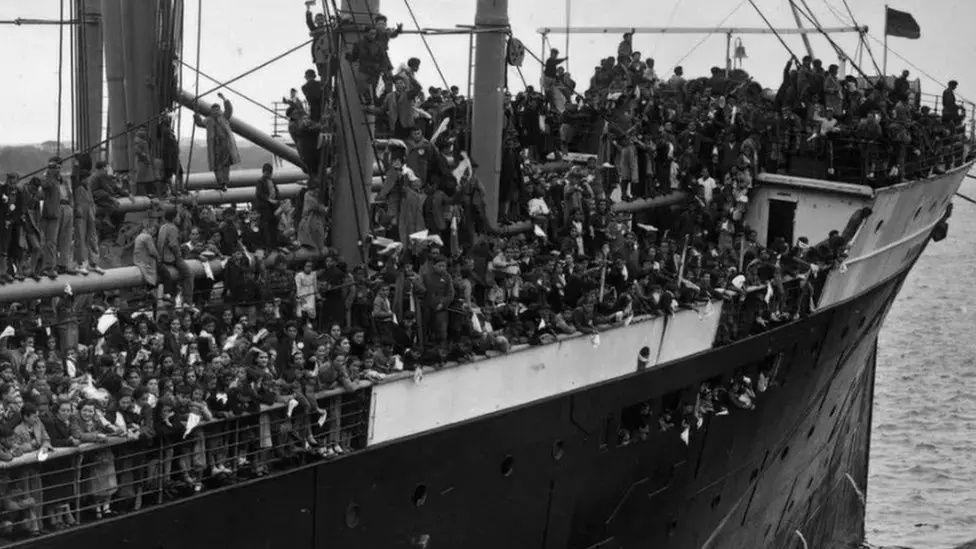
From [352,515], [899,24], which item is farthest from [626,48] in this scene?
[352,515]

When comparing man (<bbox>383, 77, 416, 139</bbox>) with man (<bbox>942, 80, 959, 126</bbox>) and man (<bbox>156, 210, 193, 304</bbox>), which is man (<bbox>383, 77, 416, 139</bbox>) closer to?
man (<bbox>156, 210, 193, 304</bbox>)

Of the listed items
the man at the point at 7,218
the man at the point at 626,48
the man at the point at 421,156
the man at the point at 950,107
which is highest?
the man at the point at 626,48

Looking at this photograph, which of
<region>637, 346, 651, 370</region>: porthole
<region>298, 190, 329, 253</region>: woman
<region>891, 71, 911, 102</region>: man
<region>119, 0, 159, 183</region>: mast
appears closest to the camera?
<region>298, 190, 329, 253</region>: woman

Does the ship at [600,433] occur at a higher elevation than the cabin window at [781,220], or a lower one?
lower

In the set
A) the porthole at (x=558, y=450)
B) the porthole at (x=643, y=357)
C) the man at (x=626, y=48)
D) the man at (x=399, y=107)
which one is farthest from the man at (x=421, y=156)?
the man at (x=626, y=48)

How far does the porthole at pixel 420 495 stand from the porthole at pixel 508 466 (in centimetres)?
155

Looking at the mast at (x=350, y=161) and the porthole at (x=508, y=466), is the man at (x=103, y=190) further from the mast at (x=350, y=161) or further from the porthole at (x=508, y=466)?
the porthole at (x=508, y=466)

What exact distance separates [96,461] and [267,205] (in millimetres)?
5759

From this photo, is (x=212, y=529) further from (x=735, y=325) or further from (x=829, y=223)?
(x=829, y=223)

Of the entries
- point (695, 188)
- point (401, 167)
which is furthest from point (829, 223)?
point (401, 167)

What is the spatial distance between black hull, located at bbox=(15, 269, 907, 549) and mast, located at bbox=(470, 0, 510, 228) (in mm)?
3641

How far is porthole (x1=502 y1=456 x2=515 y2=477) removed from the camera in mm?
20984

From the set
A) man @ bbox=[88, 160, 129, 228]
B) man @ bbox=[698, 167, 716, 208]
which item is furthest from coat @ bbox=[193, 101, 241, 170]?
man @ bbox=[698, 167, 716, 208]

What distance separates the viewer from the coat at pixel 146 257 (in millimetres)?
19141
